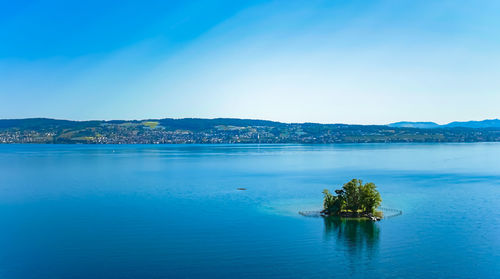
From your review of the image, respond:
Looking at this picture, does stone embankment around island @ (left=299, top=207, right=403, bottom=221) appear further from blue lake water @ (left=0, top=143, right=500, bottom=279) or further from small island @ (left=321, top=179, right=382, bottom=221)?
blue lake water @ (left=0, top=143, right=500, bottom=279)

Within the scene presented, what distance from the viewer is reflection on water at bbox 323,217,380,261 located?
129 feet

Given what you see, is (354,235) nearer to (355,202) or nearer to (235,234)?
(355,202)

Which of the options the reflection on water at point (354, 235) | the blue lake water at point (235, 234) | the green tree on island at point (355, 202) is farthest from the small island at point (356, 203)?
the blue lake water at point (235, 234)

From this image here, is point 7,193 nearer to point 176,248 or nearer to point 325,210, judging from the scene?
point 176,248

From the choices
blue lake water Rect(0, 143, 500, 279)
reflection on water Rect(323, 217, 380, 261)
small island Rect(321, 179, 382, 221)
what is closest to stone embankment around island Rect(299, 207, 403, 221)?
small island Rect(321, 179, 382, 221)

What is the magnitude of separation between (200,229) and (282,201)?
21.7 m

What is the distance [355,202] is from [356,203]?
164 millimetres

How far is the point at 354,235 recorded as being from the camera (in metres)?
44.1

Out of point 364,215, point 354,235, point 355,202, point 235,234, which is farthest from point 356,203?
point 235,234

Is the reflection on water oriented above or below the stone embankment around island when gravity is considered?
below

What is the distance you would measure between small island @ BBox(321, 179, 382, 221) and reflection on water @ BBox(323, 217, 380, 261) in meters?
1.46

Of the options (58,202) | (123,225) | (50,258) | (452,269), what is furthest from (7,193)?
(452,269)

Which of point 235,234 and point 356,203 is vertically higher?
point 356,203

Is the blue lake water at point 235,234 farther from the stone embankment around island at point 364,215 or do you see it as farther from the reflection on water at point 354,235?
the stone embankment around island at point 364,215
